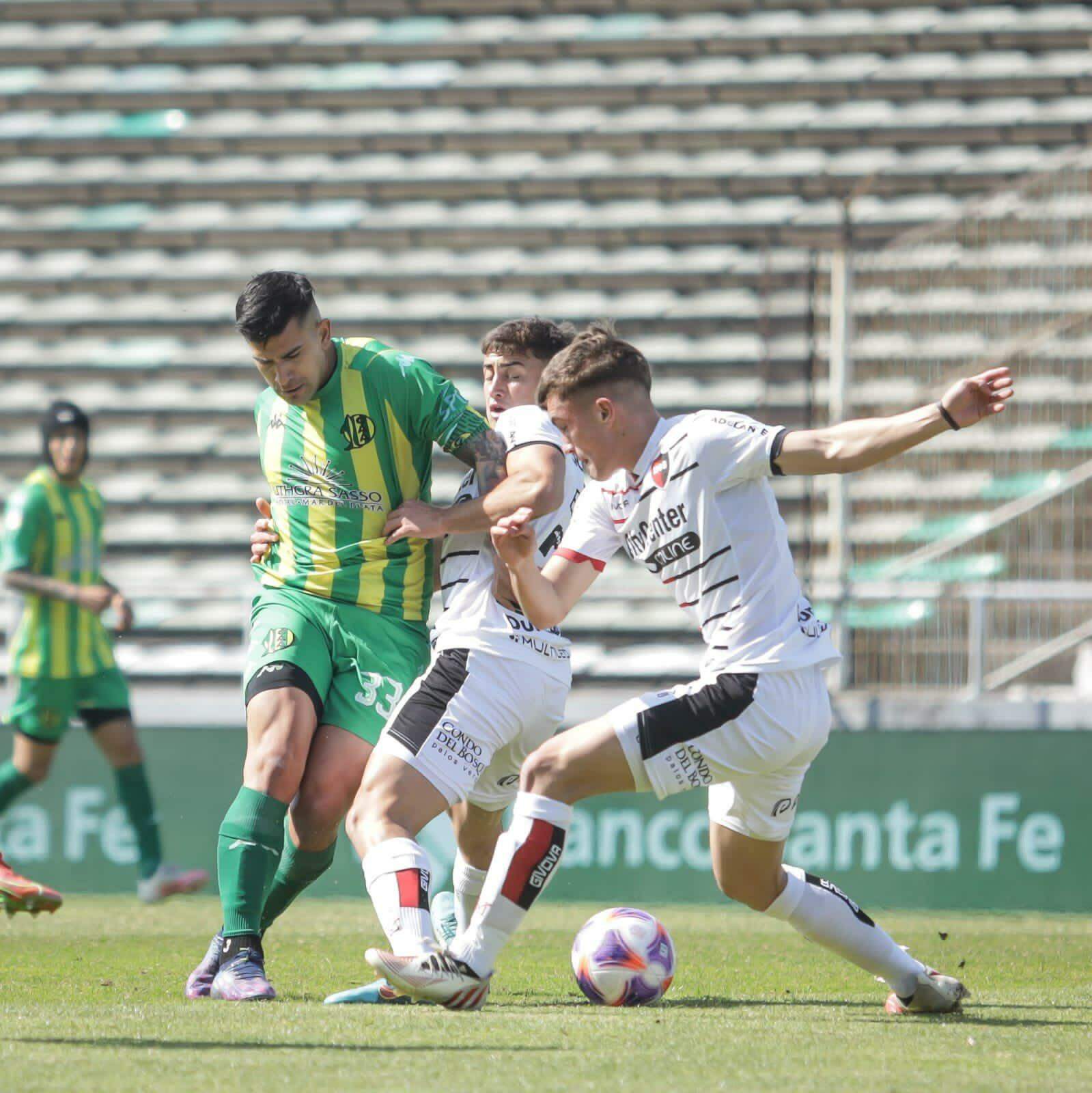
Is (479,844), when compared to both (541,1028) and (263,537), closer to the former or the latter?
(263,537)

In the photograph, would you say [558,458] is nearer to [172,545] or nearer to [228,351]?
[172,545]

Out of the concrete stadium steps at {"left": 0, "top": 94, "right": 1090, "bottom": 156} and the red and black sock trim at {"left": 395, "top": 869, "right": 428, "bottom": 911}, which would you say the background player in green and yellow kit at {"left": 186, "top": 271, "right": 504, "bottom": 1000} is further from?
the concrete stadium steps at {"left": 0, "top": 94, "right": 1090, "bottom": 156}

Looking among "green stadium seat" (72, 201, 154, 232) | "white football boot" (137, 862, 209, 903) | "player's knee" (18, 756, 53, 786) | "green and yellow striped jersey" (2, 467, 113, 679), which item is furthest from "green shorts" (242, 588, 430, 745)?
"green stadium seat" (72, 201, 154, 232)

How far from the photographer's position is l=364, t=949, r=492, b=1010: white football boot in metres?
4.17

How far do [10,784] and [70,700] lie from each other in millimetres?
475

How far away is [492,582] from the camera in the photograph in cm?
494

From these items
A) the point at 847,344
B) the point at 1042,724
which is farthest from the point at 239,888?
the point at 847,344

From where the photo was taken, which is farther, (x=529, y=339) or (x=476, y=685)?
(x=529, y=339)

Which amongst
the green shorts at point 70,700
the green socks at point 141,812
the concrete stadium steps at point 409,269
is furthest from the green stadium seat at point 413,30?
the green socks at point 141,812

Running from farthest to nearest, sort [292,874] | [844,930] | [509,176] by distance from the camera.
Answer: [509,176], [292,874], [844,930]

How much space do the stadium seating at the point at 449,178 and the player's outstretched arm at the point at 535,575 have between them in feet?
26.6

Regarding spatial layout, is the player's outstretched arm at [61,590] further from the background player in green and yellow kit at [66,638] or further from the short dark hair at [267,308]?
the short dark hair at [267,308]

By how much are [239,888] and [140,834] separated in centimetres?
342

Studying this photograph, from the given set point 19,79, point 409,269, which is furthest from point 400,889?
point 19,79
